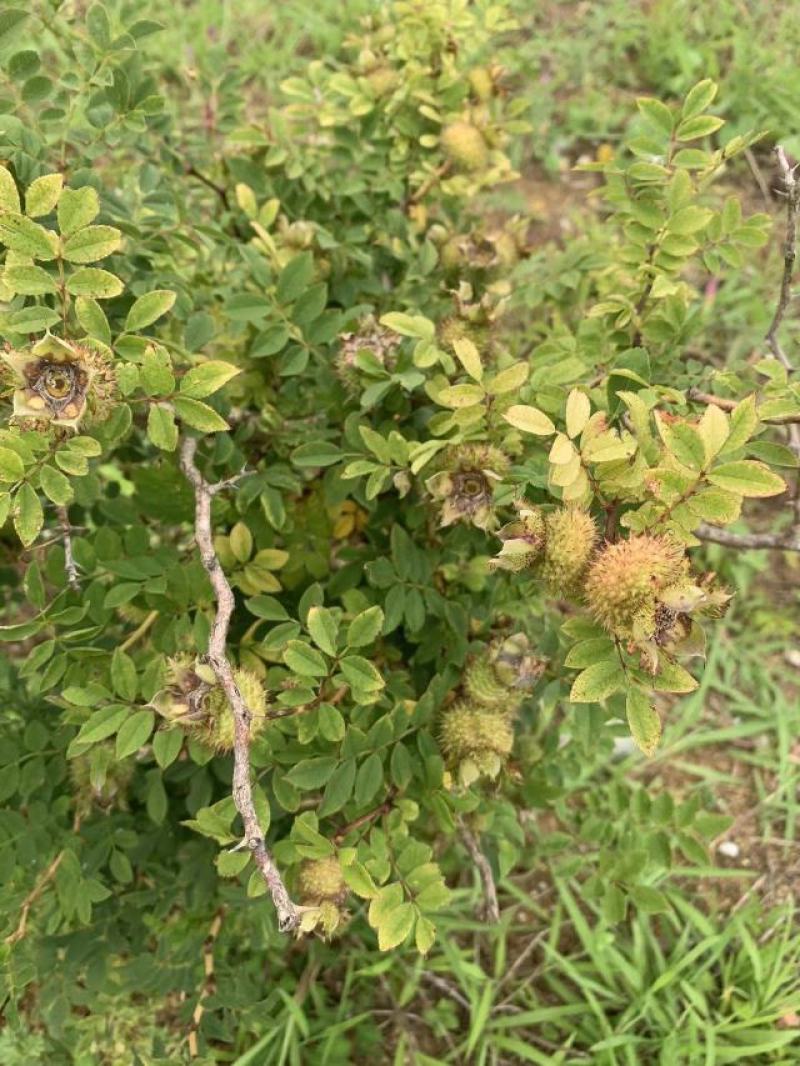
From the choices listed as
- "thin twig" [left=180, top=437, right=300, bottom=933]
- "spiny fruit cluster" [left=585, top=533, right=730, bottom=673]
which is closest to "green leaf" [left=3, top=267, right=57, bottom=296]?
"thin twig" [left=180, top=437, right=300, bottom=933]

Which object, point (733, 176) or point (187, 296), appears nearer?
point (187, 296)

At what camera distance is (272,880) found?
1.14 meters

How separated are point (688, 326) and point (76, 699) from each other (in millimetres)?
1241

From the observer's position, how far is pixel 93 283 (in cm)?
131

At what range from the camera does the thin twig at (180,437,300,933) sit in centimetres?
113

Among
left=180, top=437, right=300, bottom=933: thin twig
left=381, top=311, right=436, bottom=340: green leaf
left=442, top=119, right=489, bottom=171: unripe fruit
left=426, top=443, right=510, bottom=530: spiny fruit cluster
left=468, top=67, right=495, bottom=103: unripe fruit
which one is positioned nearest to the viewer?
left=180, top=437, right=300, bottom=933: thin twig

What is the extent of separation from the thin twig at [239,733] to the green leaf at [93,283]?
1.04 ft

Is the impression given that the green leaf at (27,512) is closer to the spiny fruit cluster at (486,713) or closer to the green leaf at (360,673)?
the green leaf at (360,673)

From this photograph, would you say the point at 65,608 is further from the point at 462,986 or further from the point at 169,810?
the point at 462,986

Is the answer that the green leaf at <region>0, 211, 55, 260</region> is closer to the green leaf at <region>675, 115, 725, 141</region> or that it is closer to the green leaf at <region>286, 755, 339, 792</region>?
the green leaf at <region>286, 755, 339, 792</region>

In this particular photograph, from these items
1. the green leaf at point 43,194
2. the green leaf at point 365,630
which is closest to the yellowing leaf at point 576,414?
the green leaf at point 365,630

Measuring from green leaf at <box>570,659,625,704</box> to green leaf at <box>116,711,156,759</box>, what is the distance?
65 centimetres

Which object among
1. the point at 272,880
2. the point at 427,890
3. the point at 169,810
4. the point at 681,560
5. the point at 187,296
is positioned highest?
the point at 187,296

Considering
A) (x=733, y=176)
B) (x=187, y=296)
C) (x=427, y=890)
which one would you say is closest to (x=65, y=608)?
(x=187, y=296)
